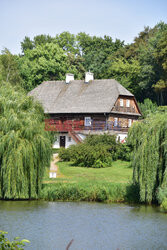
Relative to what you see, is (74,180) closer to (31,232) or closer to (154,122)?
(154,122)

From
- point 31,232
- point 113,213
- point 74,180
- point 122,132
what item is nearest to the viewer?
point 31,232

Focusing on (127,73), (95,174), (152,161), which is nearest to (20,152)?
(152,161)

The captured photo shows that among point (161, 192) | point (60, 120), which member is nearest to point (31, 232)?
point (161, 192)

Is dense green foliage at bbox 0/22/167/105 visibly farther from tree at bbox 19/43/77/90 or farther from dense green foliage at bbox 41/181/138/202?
dense green foliage at bbox 41/181/138/202

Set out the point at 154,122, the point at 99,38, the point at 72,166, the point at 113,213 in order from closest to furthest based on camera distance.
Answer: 1. the point at 113,213
2. the point at 154,122
3. the point at 72,166
4. the point at 99,38

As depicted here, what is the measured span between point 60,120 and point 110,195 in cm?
2975

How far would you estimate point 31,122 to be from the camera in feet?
89.1

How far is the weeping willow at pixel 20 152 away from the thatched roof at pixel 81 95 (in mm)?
26116

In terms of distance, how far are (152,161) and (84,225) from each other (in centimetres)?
642

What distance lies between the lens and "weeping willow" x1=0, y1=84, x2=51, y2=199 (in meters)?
25.5

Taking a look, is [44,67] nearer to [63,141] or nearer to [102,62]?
[102,62]

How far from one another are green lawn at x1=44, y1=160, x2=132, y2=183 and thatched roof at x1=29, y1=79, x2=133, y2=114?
1313 centimetres

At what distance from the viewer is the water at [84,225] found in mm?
18422

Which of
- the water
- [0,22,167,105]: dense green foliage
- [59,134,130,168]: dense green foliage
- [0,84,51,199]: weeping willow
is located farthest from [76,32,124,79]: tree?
the water
